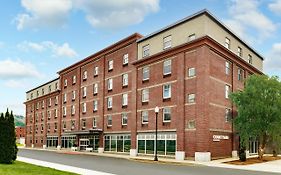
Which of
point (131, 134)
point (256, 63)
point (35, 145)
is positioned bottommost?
point (35, 145)

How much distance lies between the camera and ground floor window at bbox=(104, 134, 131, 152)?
143 ft

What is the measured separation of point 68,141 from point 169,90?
2962 cm

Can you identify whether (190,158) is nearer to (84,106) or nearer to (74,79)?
(84,106)

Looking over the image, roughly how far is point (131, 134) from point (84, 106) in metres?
16.3

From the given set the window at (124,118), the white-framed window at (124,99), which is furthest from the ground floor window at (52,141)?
the white-framed window at (124,99)

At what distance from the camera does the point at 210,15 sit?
3422 centimetres

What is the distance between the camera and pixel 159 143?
37781 millimetres

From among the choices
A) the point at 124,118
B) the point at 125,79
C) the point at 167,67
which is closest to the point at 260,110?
the point at 167,67

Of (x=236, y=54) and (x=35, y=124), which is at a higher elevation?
(x=236, y=54)

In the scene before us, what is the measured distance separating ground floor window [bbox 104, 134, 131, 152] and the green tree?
1504 cm

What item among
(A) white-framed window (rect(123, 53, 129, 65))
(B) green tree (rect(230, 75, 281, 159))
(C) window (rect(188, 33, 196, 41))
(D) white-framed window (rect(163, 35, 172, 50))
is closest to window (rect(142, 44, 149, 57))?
(D) white-framed window (rect(163, 35, 172, 50))

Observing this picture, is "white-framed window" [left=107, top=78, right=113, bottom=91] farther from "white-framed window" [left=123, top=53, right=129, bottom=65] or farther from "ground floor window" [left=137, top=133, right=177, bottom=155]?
"ground floor window" [left=137, top=133, right=177, bottom=155]

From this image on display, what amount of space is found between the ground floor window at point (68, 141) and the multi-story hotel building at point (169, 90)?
1.09 metres

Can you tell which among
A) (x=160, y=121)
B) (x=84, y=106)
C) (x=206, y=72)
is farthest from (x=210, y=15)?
(x=84, y=106)
